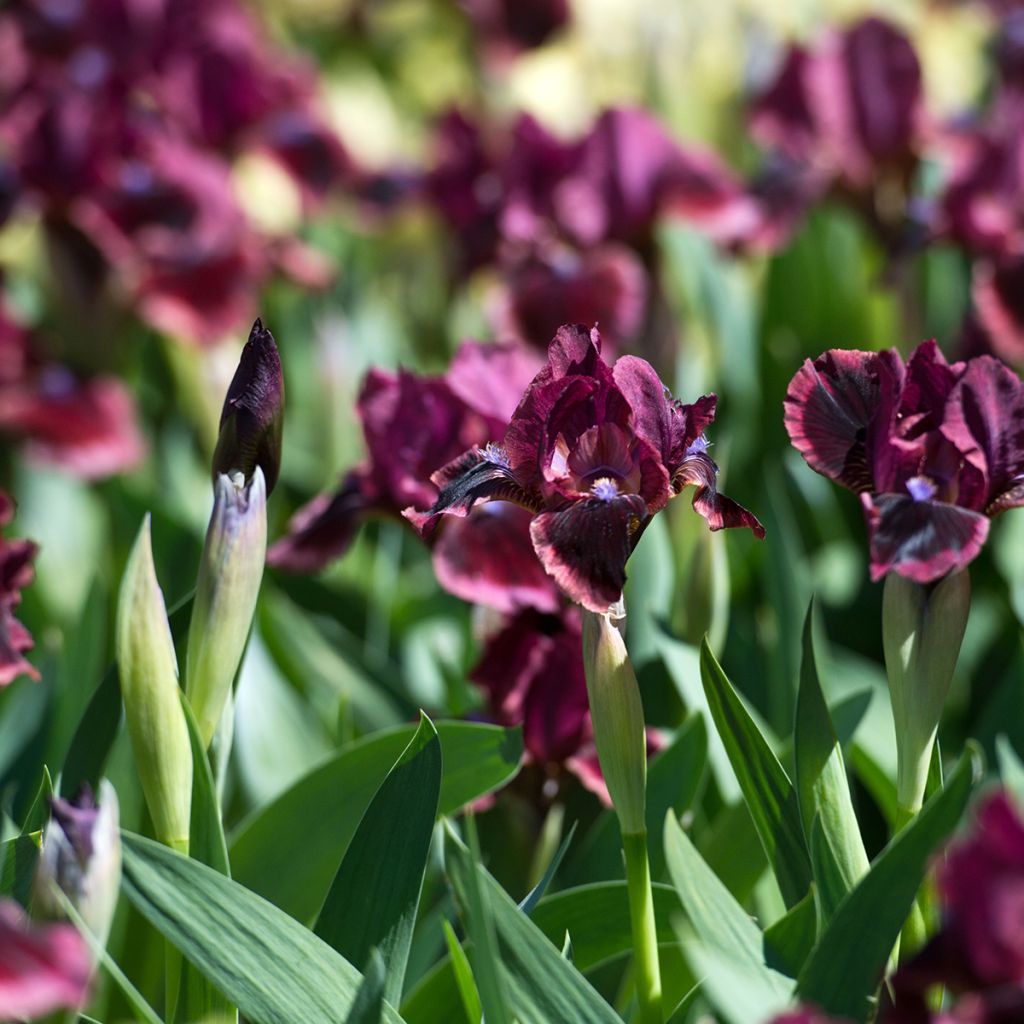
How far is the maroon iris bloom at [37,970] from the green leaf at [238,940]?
6.8 inches

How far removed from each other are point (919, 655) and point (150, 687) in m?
0.41

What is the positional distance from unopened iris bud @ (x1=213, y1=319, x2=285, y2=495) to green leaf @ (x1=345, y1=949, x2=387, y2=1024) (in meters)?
0.29

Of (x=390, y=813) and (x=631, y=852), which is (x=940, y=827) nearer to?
(x=631, y=852)

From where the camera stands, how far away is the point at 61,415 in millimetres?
1920

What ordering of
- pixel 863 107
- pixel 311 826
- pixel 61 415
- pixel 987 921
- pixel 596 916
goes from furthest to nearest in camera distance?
1. pixel 863 107
2. pixel 61 415
3. pixel 311 826
4. pixel 596 916
5. pixel 987 921

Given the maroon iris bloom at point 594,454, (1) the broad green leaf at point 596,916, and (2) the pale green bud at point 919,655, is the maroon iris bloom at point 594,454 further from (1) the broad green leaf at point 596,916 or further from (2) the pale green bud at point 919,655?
(1) the broad green leaf at point 596,916

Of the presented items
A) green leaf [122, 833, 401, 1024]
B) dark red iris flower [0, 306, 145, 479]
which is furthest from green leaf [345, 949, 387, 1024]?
dark red iris flower [0, 306, 145, 479]

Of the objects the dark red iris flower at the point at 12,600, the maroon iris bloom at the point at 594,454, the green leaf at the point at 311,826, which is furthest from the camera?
the green leaf at the point at 311,826

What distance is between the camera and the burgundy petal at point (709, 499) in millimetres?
722

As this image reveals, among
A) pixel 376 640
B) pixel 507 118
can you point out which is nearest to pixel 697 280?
pixel 376 640

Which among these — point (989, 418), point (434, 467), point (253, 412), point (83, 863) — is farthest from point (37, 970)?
point (434, 467)

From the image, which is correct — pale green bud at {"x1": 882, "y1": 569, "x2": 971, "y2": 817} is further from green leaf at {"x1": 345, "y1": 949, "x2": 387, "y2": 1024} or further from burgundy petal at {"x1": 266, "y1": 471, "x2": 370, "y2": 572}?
burgundy petal at {"x1": 266, "y1": 471, "x2": 370, "y2": 572}

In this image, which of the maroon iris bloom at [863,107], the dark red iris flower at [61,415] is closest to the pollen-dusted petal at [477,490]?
the dark red iris flower at [61,415]

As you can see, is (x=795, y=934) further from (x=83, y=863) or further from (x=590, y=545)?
(x=83, y=863)
